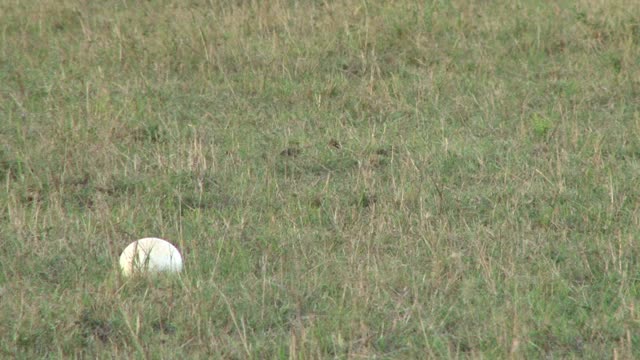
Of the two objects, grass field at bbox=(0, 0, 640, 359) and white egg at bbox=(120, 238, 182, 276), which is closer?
grass field at bbox=(0, 0, 640, 359)

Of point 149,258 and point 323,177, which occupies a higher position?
point 149,258

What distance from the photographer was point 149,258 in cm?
420

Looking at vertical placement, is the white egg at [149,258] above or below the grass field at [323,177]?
above

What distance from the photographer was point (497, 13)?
26.3 feet

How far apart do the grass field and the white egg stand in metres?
0.05

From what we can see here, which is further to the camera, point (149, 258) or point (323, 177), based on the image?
point (323, 177)

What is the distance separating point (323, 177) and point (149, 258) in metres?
1.61

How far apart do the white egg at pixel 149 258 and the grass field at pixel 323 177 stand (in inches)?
2.0

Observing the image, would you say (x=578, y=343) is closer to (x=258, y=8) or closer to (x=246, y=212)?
(x=246, y=212)

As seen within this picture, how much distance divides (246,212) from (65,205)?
903 millimetres

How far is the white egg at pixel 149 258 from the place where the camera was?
420cm

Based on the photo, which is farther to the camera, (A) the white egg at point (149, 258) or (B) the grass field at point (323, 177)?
(A) the white egg at point (149, 258)

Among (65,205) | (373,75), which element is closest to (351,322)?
(65,205)

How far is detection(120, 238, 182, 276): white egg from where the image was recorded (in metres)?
4.20
